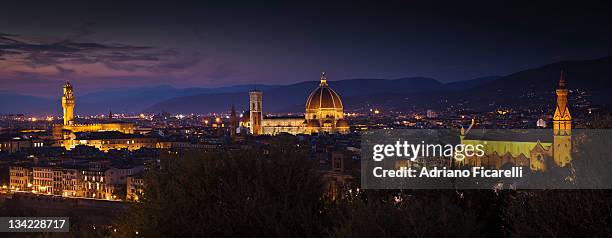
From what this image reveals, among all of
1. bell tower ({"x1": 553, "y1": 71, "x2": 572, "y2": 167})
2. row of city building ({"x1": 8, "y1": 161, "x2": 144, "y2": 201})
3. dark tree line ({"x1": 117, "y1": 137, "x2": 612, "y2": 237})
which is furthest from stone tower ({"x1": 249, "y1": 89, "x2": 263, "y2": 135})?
dark tree line ({"x1": 117, "y1": 137, "x2": 612, "y2": 237})

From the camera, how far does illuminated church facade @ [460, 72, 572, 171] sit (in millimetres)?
30239

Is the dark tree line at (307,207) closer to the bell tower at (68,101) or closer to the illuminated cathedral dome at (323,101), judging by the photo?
the illuminated cathedral dome at (323,101)

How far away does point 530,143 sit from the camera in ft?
132

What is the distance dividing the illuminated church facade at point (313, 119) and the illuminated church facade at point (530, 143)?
33373mm

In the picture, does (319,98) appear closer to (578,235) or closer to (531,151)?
(531,151)

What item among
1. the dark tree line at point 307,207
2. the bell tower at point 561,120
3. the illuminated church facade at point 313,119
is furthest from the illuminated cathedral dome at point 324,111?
the dark tree line at point 307,207

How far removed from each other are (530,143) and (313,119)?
4752 cm

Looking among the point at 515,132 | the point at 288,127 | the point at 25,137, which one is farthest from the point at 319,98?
the point at 515,132

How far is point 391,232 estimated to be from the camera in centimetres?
1148

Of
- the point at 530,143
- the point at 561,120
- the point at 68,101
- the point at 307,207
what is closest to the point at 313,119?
the point at 68,101

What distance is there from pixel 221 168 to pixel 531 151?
2307cm

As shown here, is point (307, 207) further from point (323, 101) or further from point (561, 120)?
point (323, 101)

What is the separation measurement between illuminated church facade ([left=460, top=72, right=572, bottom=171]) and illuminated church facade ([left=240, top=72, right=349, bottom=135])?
3337cm

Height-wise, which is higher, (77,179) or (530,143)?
(530,143)
